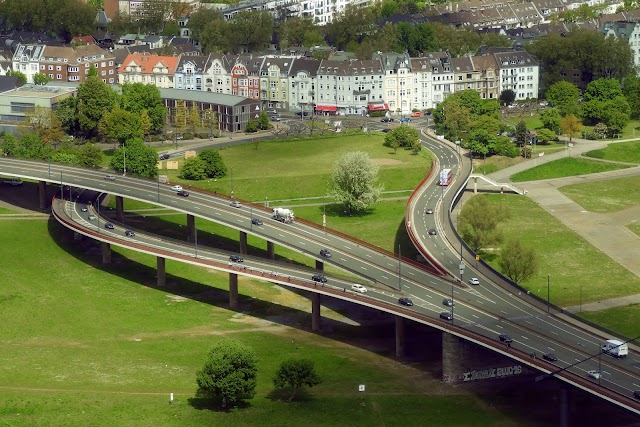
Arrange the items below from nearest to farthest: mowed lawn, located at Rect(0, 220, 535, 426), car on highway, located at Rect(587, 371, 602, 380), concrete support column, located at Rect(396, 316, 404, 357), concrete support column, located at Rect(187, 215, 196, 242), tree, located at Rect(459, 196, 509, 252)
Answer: car on highway, located at Rect(587, 371, 602, 380) → mowed lawn, located at Rect(0, 220, 535, 426) → concrete support column, located at Rect(396, 316, 404, 357) → tree, located at Rect(459, 196, 509, 252) → concrete support column, located at Rect(187, 215, 196, 242)

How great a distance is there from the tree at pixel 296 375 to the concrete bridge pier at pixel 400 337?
1455cm

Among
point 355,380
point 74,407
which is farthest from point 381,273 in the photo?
point 74,407

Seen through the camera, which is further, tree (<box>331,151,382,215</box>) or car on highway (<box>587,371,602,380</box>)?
tree (<box>331,151,382,215</box>)

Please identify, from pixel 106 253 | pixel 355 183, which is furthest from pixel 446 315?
pixel 355 183

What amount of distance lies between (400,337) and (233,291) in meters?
24.7

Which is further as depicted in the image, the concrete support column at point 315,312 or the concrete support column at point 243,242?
the concrete support column at point 243,242

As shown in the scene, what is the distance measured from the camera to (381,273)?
154m

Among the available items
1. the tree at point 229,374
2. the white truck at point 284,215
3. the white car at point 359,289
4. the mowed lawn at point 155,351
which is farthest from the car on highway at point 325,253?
the tree at point 229,374

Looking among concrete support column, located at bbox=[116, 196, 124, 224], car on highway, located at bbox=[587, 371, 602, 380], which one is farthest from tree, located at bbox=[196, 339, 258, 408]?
concrete support column, located at bbox=[116, 196, 124, 224]

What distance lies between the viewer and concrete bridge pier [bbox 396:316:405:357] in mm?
144625

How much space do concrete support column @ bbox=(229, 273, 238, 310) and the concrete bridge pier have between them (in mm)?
23460

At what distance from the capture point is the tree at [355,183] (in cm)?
19775

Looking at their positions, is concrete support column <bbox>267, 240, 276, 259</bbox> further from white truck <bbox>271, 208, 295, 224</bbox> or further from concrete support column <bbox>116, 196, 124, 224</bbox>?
concrete support column <bbox>116, 196, 124, 224</bbox>

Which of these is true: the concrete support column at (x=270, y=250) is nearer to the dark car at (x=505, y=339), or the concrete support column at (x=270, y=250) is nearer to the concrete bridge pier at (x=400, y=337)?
the concrete bridge pier at (x=400, y=337)
